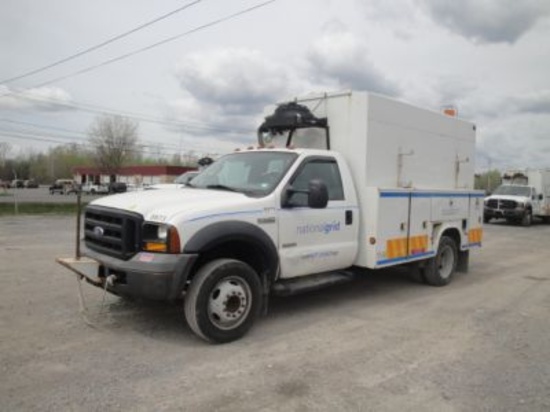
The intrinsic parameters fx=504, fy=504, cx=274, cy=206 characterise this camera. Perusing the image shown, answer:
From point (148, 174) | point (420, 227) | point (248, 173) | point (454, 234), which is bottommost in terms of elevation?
point (454, 234)

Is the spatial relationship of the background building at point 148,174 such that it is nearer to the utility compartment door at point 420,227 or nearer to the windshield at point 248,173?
the utility compartment door at point 420,227

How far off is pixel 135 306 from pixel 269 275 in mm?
1880

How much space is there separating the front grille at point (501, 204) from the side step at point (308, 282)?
20021 millimetres

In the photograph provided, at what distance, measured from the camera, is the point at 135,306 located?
628 centimetres

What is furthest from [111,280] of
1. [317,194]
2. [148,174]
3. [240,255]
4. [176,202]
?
[148,174]

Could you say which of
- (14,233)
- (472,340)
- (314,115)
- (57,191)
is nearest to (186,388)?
(472,340)

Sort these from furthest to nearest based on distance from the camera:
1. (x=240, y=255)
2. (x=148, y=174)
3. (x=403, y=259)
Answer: (x=148, y=174)
(x=403, y=259)
(x=240, y=255)

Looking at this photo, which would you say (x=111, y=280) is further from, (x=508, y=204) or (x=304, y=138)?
(x=508, y=204)

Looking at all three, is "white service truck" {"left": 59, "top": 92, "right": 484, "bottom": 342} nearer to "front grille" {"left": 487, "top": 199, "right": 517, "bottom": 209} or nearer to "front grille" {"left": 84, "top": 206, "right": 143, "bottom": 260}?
"front grille" {"left": 84, "top": 206, "right": 143, "bottom": 260}

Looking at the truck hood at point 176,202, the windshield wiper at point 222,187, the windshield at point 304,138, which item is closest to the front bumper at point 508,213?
the windshield at point 304,138

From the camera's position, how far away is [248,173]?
6148 millimetres

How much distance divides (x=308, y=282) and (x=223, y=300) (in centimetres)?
135

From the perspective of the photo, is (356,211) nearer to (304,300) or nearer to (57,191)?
(304,300)

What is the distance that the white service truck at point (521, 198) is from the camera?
78.7 ft
